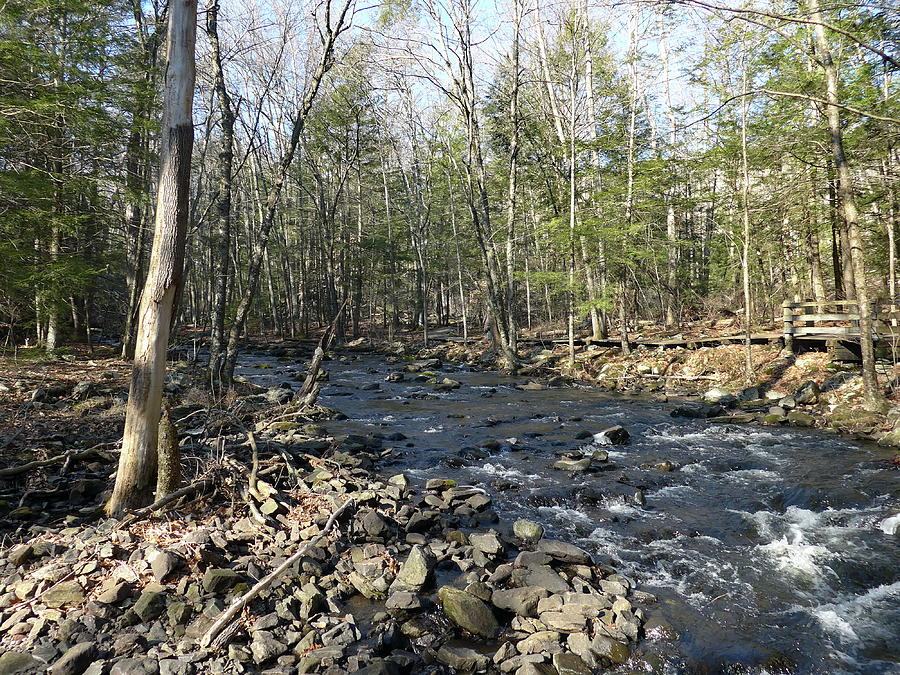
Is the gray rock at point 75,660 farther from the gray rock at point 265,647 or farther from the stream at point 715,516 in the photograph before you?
the stream at point 715,516

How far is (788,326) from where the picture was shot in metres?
15.1

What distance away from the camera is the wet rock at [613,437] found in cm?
1030

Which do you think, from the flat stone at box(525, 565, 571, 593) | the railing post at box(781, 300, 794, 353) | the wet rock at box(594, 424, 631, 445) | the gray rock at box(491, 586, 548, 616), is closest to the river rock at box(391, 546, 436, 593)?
the gray rock at box(491, 586, 548, 616)

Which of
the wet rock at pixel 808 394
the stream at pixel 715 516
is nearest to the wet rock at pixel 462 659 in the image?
the stream at pixel 715 516

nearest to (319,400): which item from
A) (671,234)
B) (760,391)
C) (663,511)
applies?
(663,511)

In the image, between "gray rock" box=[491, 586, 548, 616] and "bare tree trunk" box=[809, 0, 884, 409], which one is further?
"bare tree trunk" box=[809, 0, 884, 409]

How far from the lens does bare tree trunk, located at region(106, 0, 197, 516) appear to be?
5371 mm

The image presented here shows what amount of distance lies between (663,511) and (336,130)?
95.1 feet

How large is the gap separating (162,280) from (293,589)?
11.5ft

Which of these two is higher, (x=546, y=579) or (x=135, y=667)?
(x=135, y=667)

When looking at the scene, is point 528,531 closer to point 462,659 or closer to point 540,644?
point 540,644

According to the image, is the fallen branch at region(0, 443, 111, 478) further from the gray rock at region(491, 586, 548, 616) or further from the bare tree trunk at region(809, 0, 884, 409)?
the bare tree trunk at region(809, 0, 884, 409)

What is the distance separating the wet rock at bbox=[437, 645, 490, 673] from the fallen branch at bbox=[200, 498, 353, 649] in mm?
1664

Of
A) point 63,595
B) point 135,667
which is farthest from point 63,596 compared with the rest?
point 135,667
